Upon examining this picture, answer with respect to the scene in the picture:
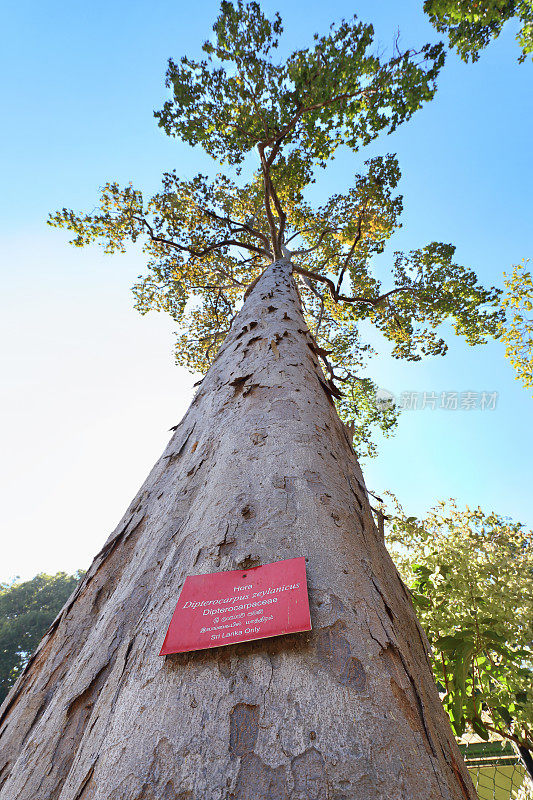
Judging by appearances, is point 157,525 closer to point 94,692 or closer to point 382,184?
point 94,692

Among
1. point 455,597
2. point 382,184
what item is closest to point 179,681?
point 455,597

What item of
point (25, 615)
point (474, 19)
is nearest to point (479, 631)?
point (474, 19)

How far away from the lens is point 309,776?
0.53 metres

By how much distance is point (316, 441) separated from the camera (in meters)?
1.37

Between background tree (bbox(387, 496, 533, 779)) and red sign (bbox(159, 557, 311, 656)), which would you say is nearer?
red sign (bbox(159, 557, 311, 656))

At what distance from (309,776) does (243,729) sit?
12 centimetres

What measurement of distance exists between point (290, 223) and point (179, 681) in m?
7.45

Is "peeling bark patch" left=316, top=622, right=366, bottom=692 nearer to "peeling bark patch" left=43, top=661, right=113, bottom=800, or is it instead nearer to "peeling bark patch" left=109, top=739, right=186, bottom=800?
"peeling bark patch" left=109, top=739, right=186, bottom=800

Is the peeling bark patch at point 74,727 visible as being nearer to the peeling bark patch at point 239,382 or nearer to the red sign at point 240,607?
the red sign at point 240,607

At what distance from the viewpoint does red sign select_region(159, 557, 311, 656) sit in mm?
720

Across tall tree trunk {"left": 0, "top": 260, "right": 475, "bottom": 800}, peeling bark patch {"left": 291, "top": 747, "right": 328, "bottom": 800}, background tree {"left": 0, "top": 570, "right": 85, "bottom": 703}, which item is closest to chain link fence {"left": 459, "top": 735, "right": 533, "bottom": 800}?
tall tree trunk {"left": 0, "top": 260, "right": 475, "bottom": 800}

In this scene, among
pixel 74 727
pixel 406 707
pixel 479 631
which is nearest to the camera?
pixel 406 707

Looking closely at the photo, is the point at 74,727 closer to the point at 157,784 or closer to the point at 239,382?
the point at 157,784

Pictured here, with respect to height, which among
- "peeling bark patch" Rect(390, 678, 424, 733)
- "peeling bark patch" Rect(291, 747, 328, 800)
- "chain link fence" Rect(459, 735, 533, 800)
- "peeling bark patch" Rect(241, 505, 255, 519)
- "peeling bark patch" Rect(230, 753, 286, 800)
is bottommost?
"peeling bark patch" Rect(230, 753, 286, 800)
